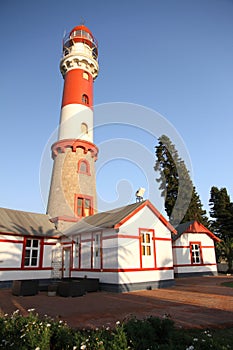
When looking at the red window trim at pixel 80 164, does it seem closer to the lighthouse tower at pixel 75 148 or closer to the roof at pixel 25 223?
the lighthouse tower at pixel 75 148

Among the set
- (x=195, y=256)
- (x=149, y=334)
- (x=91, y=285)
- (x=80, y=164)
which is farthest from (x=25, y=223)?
(x=149, y=334)

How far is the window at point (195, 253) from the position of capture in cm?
2305

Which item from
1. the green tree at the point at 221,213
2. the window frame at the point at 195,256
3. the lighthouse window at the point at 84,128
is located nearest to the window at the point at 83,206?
the lighthouse window at the point at 84,128

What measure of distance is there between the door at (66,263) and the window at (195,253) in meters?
11.4

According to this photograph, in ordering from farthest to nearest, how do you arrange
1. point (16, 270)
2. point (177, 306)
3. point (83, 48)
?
point (83, 48) < point (16, 270) < point (177, 306)

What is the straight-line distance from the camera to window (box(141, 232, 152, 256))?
49.9 feet

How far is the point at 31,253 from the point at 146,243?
8345mm

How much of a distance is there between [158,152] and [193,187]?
21.5 feet

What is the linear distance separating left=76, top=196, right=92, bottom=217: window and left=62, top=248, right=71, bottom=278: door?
3.51 metres

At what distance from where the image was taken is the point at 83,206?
70.4 feet

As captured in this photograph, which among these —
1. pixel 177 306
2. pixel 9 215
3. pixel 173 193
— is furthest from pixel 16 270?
pixel 173 193

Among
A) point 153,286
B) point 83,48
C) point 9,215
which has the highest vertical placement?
point 83,48

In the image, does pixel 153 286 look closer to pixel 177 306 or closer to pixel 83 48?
pixel 177 306

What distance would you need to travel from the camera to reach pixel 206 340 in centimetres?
415
